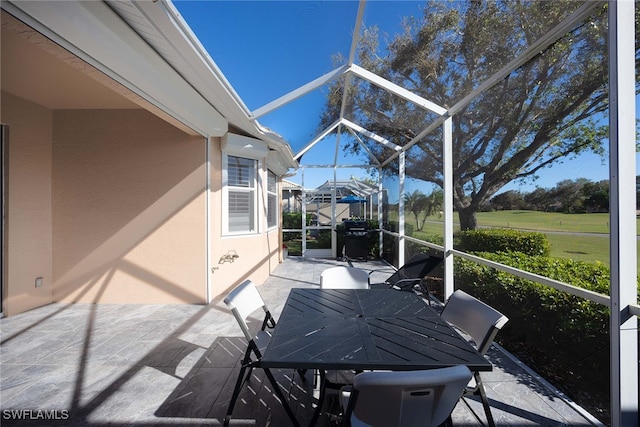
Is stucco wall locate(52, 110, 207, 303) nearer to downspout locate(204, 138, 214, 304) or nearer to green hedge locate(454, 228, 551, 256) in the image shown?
Result: downspout locate(204, 138, 214, 304)

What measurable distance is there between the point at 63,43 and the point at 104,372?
276 cm

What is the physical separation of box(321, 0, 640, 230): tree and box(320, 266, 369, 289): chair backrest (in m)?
2.01

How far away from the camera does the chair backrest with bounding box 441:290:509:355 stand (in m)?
1.62

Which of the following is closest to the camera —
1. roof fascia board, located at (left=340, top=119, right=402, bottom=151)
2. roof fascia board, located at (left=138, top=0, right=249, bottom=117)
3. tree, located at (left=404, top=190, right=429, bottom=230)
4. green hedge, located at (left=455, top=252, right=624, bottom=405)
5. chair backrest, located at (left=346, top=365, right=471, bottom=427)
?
chair backrest, located at (left=346, top=365, right=471, bottom=427)

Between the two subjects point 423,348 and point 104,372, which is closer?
point 423,348

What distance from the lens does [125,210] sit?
4.20m

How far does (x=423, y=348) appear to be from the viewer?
1499 mm

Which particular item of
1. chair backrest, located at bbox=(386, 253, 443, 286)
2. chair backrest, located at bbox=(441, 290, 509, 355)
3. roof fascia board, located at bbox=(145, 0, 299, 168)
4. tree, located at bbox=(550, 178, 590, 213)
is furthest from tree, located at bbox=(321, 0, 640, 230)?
roof fascia board, located at bbox=(145, 0, 299, 168)

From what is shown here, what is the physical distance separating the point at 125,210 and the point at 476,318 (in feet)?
16.1

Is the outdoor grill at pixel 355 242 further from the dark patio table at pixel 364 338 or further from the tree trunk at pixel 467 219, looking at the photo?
the dark patio table at pixel 364 338

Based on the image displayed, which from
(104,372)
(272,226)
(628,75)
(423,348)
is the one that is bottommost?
(104,372)

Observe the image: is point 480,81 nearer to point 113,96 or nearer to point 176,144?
point 176,144

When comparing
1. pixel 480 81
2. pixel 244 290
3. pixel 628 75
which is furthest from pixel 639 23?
pixel 244 290

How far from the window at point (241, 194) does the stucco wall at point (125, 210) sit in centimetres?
65
